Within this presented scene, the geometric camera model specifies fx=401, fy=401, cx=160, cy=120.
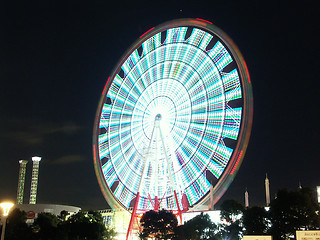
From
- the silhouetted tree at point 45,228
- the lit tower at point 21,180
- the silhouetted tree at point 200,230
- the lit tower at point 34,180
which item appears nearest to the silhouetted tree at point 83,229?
the silhouetted tree at point 45,228

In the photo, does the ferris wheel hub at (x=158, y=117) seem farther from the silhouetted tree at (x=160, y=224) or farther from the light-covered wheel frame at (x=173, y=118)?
the silhouetted tree at (x=160, y=224)

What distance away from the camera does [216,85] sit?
34.8m

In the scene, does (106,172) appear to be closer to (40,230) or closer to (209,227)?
(40,230)

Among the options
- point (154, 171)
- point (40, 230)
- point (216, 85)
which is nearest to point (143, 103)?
point (154, 171)

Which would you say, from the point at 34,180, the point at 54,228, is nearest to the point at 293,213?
the point at 54,228

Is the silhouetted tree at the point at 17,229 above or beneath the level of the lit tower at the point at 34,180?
beneath

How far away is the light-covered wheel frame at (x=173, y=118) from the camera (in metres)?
34.0

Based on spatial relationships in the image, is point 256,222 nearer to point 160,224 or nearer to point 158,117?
point 160,224

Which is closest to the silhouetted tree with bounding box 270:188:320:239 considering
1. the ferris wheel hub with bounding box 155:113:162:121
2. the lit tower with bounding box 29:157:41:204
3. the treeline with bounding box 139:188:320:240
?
A: the treeline with bounding box 139:188:320:240

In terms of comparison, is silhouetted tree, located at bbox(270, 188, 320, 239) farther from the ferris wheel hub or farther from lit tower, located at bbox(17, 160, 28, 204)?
lit tower, located at bbox(17, 160, 28, 204)

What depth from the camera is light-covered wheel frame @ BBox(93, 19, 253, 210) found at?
34.0 m

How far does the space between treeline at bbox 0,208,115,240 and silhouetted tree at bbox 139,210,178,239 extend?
23.0 feet

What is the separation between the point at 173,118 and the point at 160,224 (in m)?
10.4

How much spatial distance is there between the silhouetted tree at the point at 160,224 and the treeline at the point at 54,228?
23.0ft
